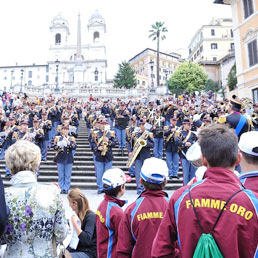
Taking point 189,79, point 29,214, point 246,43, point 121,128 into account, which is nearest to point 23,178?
point 29,214

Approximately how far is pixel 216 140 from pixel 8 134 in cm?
1089

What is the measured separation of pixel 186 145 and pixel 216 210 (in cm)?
758

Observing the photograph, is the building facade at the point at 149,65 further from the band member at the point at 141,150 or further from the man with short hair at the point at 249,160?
the man with short hair at the point at 249,160

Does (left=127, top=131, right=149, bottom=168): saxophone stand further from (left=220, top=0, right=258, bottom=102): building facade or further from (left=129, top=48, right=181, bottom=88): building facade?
(left=129, top=48, right=181, bottom=88): building facade

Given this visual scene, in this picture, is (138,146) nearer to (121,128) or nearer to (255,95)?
(121,128)

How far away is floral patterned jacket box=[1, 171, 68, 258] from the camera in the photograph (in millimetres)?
2420

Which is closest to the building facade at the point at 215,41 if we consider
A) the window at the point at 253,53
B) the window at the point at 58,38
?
the window at the point at 253,53

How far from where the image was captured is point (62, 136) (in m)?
9.93

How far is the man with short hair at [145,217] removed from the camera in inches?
107

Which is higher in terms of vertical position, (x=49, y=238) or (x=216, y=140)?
(x=216, y=140)

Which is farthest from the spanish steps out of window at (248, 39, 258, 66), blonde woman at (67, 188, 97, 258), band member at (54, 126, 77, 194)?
window at (248, 39, 258, 66)

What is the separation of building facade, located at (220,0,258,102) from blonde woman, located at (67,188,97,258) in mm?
20945

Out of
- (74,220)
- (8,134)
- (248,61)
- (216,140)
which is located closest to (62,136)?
(8,134)

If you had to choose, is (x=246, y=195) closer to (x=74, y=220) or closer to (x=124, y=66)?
(x=74, y=220)
